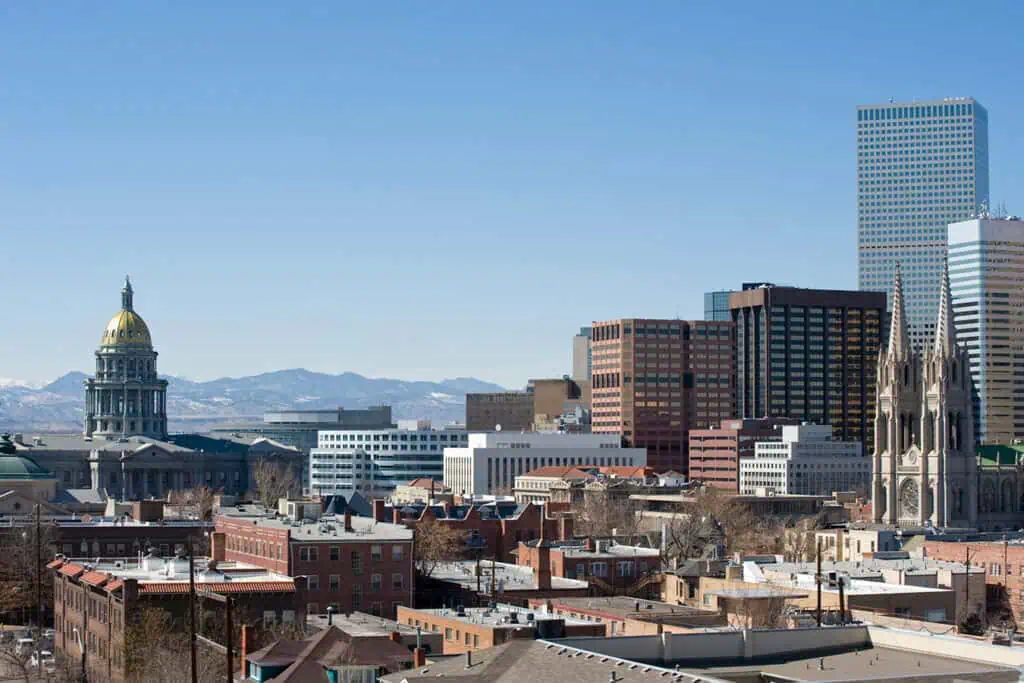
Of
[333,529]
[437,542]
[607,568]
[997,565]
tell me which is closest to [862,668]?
[333,529]

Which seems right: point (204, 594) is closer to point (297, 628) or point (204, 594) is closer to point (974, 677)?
point (297, 628)

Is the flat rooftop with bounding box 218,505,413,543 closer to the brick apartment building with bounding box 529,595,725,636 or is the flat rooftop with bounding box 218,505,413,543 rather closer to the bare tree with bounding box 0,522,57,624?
the brick apartment building with bounding box 529,595,725,636

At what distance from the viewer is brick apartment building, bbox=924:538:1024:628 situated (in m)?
140

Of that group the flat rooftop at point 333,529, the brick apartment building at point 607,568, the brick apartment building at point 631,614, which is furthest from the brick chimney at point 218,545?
the brick apartment building at point 631,614

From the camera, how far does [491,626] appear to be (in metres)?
93.6

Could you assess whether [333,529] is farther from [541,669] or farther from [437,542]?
[541,669]

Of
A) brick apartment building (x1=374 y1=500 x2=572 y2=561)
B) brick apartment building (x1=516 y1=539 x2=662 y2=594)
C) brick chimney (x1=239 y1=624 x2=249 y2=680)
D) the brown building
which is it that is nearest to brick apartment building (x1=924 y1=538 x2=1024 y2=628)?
brick apartment building (x1=516 y1=539 x2=662 y2=594)

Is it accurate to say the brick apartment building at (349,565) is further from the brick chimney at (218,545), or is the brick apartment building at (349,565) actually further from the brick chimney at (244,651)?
the brick chimney at (244,651)

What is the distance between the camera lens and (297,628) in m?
99.8

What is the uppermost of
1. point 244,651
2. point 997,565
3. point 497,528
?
point 497,528

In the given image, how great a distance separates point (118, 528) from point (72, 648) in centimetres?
4065

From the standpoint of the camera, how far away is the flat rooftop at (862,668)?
63500 mm

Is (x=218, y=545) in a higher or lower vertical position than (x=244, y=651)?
higher

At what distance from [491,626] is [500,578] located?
3894 centimetres
